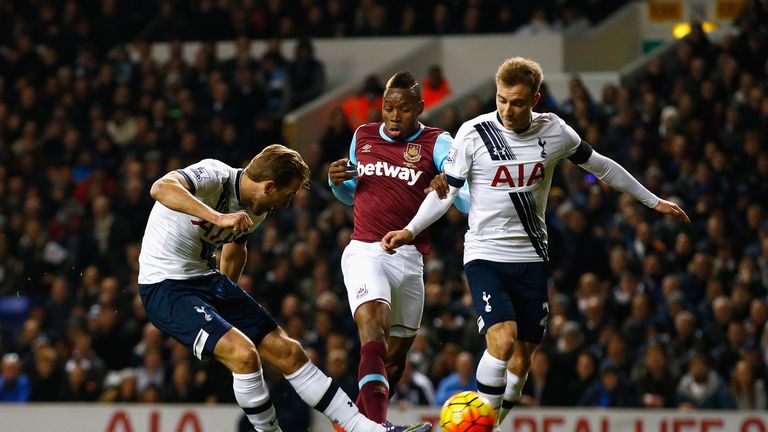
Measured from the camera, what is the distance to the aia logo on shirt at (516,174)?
8.29 m

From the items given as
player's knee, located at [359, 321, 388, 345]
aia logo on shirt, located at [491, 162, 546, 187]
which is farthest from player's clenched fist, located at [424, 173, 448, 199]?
player's knee, located at [359, 321, 388, 345]

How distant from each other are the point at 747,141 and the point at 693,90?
1.12 meters

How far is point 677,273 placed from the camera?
14523 millimetres

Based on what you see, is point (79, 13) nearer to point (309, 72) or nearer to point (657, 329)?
point (309, 72)

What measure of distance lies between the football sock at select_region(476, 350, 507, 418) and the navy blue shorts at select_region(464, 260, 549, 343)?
0.66 feet

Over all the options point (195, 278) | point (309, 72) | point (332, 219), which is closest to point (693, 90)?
point (332, 219)

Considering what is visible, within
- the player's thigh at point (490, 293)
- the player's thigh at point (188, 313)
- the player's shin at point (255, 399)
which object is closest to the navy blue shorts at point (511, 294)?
the player's thigh at point (490, 293)

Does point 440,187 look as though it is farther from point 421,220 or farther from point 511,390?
point 511,390

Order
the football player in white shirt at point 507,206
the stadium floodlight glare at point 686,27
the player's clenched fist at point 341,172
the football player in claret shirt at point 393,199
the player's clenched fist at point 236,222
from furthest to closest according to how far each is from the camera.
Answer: the stadium floodlight glare at point 686,27
the player's clenched fist at point 341,172
the football player in claret shirt at point 393,199
the football player in white shirt at point 507,206
the player's clenched fist at point 236,222

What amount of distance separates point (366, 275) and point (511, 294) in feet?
3.01

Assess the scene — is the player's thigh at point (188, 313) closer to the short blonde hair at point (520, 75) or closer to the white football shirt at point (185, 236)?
the white football shirt at point (185, 236)

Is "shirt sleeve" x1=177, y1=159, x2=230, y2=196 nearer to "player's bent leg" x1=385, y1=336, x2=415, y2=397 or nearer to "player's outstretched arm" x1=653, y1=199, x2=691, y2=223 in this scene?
"player's bent leg" x1=385, y1=336, x2=415, y2=397

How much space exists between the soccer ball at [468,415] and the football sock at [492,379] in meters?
0.09

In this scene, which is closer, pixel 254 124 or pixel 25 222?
pixel 25 222
